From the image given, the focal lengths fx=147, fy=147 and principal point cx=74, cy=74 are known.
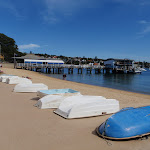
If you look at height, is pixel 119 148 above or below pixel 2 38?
below

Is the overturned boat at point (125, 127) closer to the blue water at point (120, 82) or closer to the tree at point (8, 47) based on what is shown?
the blue water at point (120, 82)

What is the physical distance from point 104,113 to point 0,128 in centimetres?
403

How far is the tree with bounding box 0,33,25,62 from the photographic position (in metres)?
81.0

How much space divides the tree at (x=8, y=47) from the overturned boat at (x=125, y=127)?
3337 inches

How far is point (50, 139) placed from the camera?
420 cm

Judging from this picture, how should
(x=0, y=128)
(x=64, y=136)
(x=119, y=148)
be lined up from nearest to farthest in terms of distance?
(x=119, y=148) → (x=64, y=136) → (x=0, y=128)

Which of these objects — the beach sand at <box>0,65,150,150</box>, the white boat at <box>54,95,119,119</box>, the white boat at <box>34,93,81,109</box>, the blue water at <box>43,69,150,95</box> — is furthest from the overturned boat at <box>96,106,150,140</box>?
the blue water at <box>43,69,150,95</box>

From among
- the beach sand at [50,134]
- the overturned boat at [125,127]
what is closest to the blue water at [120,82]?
the overturned boat at [125,127]

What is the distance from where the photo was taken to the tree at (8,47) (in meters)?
81.0

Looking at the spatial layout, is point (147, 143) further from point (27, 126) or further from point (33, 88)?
point (33, 88)

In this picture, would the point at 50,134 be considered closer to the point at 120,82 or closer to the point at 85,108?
the point at 85,108

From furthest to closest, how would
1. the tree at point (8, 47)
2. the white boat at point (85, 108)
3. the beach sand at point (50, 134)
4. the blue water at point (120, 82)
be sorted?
the tree at point (8, 47), the blue water at point (120, 82), the white boat at point (85, 108), the beach sand at point (50, 134)

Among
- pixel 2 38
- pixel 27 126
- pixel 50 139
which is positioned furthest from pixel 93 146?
pixel 2 38

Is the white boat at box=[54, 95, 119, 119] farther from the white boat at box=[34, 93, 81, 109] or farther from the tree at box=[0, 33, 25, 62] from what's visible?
the tree at box=[0, 33, 25, 62]
